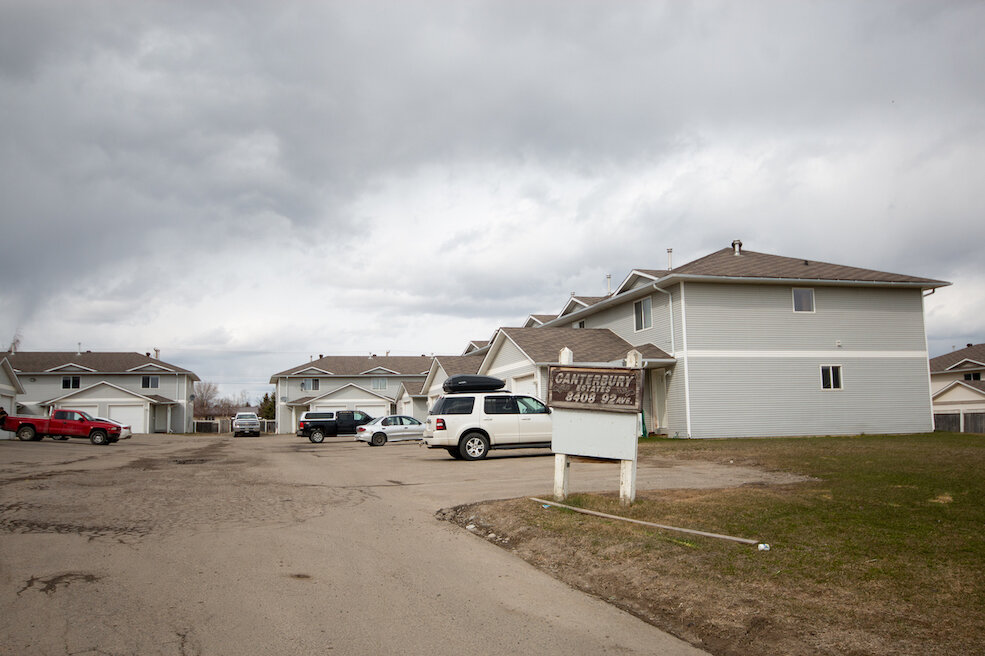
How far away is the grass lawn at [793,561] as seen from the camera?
489cm

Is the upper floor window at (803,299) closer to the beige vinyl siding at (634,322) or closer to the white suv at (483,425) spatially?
the beige vinyl siding at (634,322)

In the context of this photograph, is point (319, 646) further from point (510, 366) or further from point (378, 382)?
point (378, 382)

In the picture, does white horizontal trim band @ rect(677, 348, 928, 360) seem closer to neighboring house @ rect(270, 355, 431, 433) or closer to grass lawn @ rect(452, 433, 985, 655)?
grass lawn @ rect(452, 433, 985, 655)

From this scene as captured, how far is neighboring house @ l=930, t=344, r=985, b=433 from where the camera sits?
101ft

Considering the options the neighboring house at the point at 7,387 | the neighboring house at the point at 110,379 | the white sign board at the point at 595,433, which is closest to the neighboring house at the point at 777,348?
the white sign board at the point at 595,433

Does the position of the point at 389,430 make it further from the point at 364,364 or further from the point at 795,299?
the point at 364,364

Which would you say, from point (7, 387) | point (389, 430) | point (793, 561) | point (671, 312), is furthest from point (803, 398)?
point (7, 387)

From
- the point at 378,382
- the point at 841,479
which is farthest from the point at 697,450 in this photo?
the point at 378,382

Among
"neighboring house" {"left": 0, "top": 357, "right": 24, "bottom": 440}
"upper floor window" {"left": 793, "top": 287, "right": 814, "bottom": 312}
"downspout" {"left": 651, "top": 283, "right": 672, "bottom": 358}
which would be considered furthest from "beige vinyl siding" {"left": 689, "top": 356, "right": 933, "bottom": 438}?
"neighboring house" {"left": 0, "top": 357, "right": 24, "bottom": 440}

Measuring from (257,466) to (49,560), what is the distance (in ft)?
39.6

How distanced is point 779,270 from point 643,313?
5529mm

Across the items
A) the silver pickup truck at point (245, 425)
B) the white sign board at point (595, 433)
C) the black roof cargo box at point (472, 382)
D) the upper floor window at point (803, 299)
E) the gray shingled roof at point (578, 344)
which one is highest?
the upper floor window at point (803, 299)

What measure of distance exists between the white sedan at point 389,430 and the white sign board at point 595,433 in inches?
963

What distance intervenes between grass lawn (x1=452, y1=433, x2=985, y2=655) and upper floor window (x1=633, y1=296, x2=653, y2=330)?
58.8 ft
